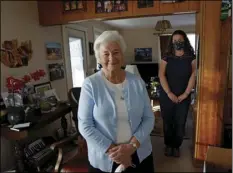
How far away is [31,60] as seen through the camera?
1382 millimetres

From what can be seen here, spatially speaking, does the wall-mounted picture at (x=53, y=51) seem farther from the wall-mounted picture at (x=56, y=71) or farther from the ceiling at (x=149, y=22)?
the ceiling at (x=149, y=22)

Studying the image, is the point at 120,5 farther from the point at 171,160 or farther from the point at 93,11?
the point at 171,160

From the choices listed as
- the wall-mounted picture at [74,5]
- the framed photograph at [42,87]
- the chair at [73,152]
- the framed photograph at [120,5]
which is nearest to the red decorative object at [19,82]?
the framed photograph at [42,87]

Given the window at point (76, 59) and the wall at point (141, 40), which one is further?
the window at point (76, 59)

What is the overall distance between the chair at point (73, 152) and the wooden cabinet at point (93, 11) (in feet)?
1.45

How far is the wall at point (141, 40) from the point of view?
677 mm

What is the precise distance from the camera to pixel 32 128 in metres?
1.21

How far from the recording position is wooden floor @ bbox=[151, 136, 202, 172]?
77 cm

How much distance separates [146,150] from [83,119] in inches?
10.5

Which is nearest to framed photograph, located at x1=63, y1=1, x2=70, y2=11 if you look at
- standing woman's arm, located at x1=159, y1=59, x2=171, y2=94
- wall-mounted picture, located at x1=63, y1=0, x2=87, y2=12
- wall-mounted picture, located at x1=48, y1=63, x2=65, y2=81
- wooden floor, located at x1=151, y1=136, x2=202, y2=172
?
wall-mounted picture, located at x1=63, y1=0, x2=87, y2=12

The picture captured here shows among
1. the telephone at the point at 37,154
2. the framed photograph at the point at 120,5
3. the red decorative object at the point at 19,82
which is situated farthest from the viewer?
the telephone at the point at 37,154

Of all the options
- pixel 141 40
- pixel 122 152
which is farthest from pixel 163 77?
pixel 122 152

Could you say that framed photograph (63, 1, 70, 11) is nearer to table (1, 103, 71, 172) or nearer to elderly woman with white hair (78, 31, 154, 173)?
table (1, 103, 71, 172)

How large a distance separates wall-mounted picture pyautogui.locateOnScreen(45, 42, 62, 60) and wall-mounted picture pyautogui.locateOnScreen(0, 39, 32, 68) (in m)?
0.28
